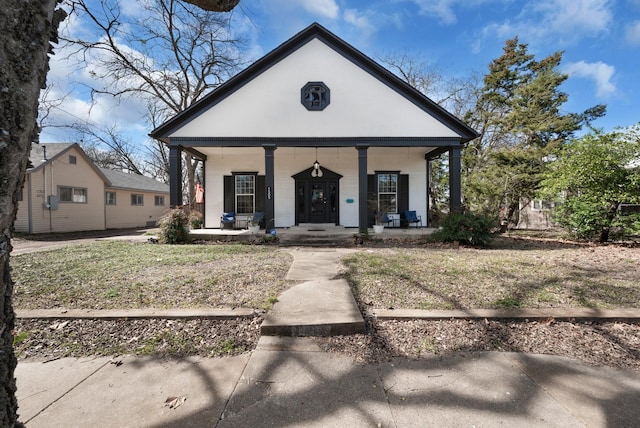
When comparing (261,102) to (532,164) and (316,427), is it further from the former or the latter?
(532,164)

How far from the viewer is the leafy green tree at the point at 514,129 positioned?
42.8 ft

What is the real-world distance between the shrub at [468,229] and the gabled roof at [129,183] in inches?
805

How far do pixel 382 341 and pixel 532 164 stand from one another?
14.7 metres

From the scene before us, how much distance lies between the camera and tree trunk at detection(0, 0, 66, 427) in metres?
1.14

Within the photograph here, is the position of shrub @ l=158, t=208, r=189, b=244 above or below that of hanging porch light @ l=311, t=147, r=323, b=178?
below

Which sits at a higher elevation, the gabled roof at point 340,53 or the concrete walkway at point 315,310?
the gabled roof at point 340,53

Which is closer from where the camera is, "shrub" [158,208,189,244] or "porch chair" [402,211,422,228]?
"shrub" [158,208,189,244]

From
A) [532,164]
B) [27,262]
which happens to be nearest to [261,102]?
[27,262]

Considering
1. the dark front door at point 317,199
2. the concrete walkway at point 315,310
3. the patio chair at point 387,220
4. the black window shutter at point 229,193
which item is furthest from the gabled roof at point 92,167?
the patio chair at point 387,220

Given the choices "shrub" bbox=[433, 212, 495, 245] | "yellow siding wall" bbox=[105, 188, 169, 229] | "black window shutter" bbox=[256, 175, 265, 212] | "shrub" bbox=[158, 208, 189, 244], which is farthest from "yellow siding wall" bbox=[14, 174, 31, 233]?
"shrub" bbox=[433, 212, 495, 245]

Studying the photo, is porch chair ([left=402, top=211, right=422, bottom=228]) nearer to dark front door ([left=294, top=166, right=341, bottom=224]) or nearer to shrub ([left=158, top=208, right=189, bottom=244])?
dark front door ([left=294, top=166, right=341, bottom=224])

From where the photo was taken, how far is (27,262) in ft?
19.3

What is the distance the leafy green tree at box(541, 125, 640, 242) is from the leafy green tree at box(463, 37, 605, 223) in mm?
2079

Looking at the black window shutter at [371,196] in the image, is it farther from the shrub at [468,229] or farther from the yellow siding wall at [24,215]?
the yellow siding wall at [24,215]
